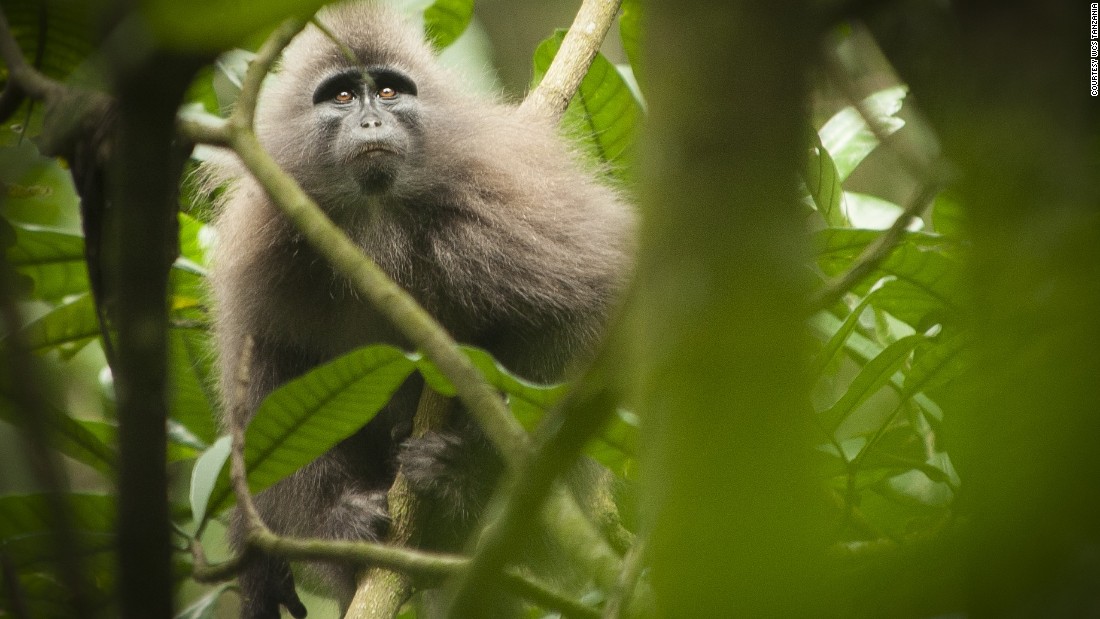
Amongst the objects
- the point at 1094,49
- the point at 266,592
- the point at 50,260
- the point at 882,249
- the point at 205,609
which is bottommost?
the point at 266,592

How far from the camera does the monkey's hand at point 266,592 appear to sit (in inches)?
143

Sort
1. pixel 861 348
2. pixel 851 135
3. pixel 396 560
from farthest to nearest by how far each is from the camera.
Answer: pixel 851 135 → pixel 861 348 → pixel 396 560

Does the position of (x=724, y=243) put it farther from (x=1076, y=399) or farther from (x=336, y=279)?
(x=336, y=279)

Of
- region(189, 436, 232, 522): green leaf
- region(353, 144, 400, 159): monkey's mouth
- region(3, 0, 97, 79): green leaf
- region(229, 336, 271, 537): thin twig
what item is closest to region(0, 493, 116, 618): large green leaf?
region(189, 436, 232, 522): green leaf

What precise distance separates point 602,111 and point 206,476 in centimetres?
192

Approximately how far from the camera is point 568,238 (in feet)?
12.3

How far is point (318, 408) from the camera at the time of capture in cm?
241

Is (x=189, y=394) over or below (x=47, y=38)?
below

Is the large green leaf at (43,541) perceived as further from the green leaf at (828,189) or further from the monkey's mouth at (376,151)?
the green leaf at (828,189)

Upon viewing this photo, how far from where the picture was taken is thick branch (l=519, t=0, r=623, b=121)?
3.56 meters

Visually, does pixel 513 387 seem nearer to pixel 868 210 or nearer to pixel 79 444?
pixel 79 444

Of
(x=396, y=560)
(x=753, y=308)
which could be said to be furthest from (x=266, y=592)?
(x=753, y=308)

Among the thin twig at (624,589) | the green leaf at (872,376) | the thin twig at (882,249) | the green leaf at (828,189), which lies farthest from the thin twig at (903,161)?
the green leaf at (828,189)

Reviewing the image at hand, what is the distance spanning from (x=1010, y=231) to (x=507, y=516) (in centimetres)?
77
